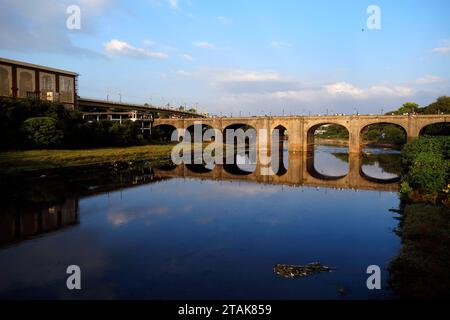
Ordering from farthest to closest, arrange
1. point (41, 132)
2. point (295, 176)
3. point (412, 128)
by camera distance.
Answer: point (412, 128) → point (41, 132) → point (295, 176)

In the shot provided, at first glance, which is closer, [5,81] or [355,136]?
[5,81]

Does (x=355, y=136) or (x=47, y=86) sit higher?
(x=47, y=86)

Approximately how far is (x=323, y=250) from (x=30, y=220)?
1825 centimetres

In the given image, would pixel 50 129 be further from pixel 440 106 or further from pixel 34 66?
pixel 440 106

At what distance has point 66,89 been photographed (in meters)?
76.6

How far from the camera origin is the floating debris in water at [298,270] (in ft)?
46.8

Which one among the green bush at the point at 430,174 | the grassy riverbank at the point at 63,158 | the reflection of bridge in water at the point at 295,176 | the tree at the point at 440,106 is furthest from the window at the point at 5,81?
the tree at the point at 440,106

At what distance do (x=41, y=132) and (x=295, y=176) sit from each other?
3627cm

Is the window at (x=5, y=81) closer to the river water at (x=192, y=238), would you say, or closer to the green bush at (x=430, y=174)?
the river water at (x=192, y=238)

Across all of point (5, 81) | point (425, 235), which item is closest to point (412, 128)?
point (425, 235)

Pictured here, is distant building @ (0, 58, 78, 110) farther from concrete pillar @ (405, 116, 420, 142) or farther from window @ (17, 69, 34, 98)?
concrete pillar @ (405, 116, 420, 142)

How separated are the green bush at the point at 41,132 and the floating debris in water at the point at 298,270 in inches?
1836

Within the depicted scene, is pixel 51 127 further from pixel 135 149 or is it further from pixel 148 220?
pixel 148 220
